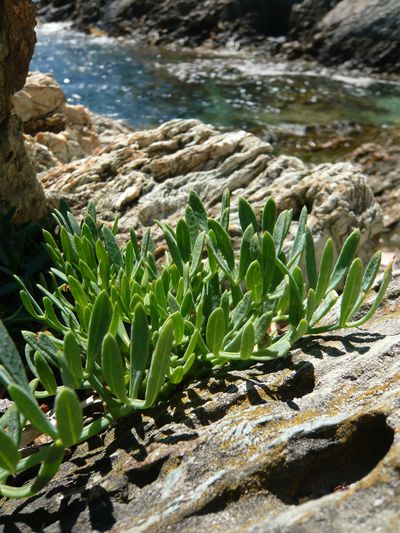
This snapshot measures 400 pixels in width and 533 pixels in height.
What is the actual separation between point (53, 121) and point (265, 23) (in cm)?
2056

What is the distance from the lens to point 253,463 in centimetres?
187

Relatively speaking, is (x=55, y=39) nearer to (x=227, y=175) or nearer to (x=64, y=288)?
(x=227, y=175)

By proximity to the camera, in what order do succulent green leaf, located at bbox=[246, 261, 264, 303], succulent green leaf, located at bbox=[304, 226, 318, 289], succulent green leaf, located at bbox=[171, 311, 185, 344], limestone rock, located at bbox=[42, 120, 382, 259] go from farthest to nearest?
limestone rock, located at bbox=[42, 120, 382, 259] < succulent green leaf, located at bbox=[304, 226, 318, 289] < succulent green leaf, located at bbox=[246, 261, 264, 303] < succulent green leaf, located at bbox=[171, 311, 185, 344]

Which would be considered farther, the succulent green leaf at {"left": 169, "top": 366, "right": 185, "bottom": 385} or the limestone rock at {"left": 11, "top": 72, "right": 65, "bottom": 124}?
the limestone rock at {"left": 11, "top": 72, "right": 65, "bottom": 124}

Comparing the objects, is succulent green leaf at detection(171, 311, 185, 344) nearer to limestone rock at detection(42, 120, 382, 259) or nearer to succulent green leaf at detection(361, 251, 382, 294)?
succulent green leaf at detection(361, 251, 382, 294)

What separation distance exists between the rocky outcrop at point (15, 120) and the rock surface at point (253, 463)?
2.35 meters

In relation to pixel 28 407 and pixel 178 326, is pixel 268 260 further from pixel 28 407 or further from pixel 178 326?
pixel 28 407

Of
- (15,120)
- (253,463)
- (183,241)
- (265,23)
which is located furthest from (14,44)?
(265,23)

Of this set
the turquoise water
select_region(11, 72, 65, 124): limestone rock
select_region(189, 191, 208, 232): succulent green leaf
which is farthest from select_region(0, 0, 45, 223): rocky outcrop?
the turquoise water

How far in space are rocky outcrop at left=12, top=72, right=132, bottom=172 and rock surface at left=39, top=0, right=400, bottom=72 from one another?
14.2 metres

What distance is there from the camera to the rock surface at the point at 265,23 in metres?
21.1

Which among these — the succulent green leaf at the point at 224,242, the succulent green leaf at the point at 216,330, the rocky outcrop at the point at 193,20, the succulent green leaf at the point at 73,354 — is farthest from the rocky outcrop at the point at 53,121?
the rocky outcrop at the point at 193,20

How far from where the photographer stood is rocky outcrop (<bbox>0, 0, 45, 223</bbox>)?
388 centimetres

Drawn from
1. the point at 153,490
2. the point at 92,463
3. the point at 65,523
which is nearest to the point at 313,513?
the point at 153,490
